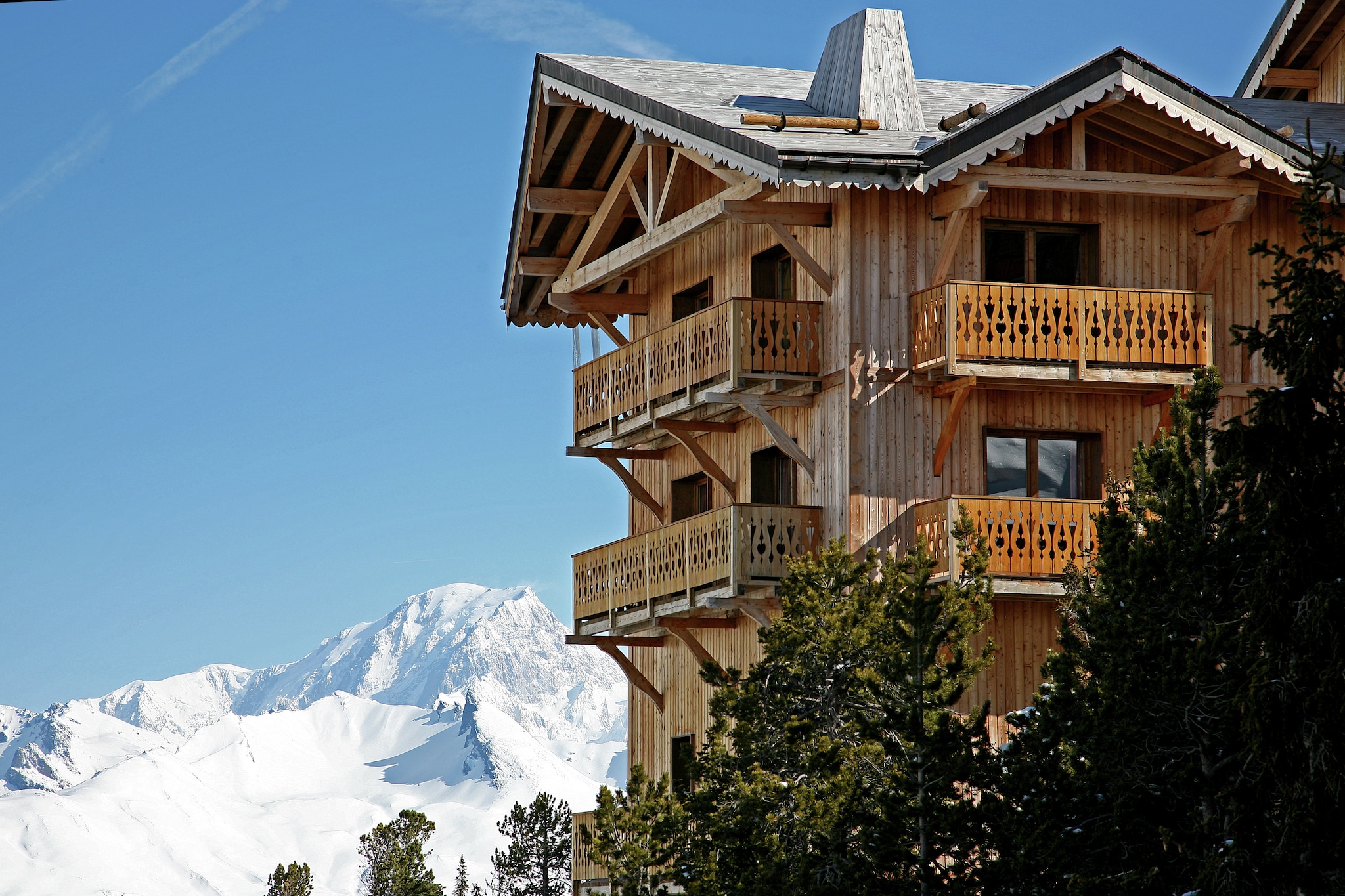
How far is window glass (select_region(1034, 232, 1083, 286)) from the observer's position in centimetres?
2947

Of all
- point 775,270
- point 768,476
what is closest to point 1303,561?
point 768,476

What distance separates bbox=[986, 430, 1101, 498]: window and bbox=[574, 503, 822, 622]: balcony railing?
286 cm

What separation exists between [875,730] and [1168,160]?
43.9 feet

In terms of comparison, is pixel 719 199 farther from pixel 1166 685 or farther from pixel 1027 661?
pixel 1166 685

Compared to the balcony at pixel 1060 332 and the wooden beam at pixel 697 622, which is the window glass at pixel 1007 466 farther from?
the wooden beam at pixel 697 622

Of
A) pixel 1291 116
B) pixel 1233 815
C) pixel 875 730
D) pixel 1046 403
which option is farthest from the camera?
pixel 1291 116

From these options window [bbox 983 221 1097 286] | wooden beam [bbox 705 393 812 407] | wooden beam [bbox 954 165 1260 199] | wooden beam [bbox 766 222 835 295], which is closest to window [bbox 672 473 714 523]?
wooden beam [bbox 705 393 812 407]

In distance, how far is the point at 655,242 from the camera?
3159cm

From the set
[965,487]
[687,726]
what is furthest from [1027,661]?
[687,726]

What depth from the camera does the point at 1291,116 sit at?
106ft

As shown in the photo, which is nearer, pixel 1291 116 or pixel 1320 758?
pixel 1320 758

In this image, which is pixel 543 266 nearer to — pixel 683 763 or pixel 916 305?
pixel 916 305

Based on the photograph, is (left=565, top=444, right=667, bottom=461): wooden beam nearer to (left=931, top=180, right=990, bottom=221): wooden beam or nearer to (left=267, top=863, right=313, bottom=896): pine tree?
(left=931, top=180, right=990, bottom=221): wooden beam

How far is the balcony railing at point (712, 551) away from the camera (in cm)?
2809
